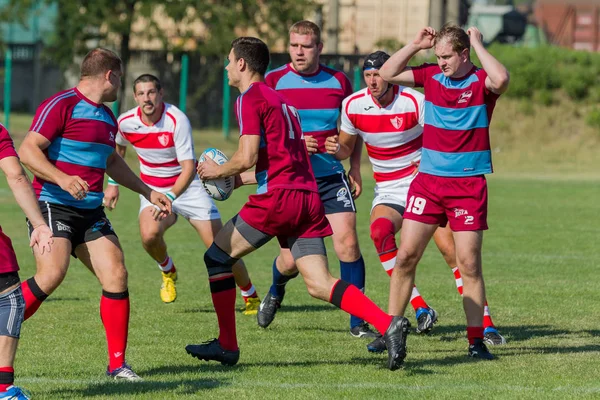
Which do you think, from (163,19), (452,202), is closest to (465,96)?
(452,202)

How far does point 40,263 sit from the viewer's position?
22.2ft

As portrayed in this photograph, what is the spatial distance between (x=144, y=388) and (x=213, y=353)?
29.3 inches

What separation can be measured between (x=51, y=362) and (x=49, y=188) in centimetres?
124

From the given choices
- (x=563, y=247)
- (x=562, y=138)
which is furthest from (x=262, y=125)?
(x=562, y=138)

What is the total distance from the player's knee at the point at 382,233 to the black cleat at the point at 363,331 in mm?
688

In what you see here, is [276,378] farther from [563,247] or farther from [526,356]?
[563,247]

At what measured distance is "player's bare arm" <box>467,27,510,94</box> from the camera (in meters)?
7.00

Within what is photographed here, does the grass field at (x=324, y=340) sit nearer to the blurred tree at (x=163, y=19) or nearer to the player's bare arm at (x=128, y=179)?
the player's bare arm at (x=128, y=179)

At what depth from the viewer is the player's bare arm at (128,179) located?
23.8 ft

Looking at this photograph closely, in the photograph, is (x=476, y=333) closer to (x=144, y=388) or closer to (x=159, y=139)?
(x=144, y=388)

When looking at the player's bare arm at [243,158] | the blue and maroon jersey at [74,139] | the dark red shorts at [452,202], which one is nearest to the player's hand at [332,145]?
the dark red shorts at [452,202]

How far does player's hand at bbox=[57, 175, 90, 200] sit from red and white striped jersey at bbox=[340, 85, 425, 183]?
2.89 metres

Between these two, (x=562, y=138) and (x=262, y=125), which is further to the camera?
(x=562, y=138)

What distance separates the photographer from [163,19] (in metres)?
34.3
